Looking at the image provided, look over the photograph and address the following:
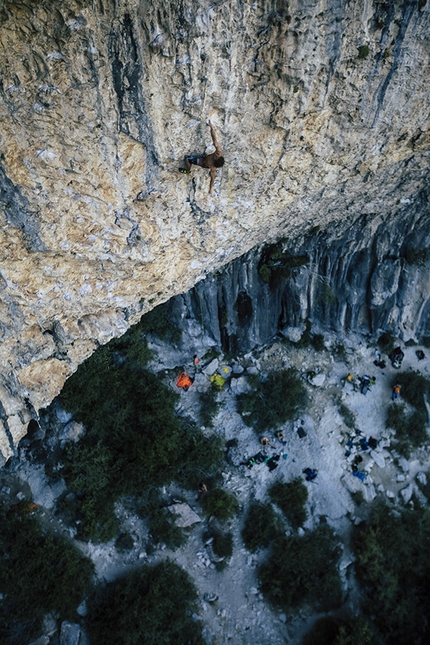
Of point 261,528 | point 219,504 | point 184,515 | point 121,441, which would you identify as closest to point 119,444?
point 121,441

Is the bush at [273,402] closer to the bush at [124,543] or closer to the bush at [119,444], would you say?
the bush at [119,444]

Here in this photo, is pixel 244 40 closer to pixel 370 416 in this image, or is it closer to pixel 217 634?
pixel 370 416

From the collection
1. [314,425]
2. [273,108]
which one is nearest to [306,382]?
[314,425]

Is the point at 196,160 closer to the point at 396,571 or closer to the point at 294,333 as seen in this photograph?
the point at 294,333

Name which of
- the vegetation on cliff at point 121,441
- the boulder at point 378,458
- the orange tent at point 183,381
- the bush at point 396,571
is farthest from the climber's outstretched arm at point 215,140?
the bush at point 396,571

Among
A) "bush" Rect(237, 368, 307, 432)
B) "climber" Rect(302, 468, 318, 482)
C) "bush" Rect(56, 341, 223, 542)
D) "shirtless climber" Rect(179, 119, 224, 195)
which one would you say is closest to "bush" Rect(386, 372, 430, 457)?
"climber" Rect(302, 468, 318, 482)

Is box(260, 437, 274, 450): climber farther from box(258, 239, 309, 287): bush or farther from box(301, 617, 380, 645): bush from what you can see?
box(258, 239, 309, 287): bush

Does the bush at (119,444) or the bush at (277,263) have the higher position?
the bush at (277,263)
